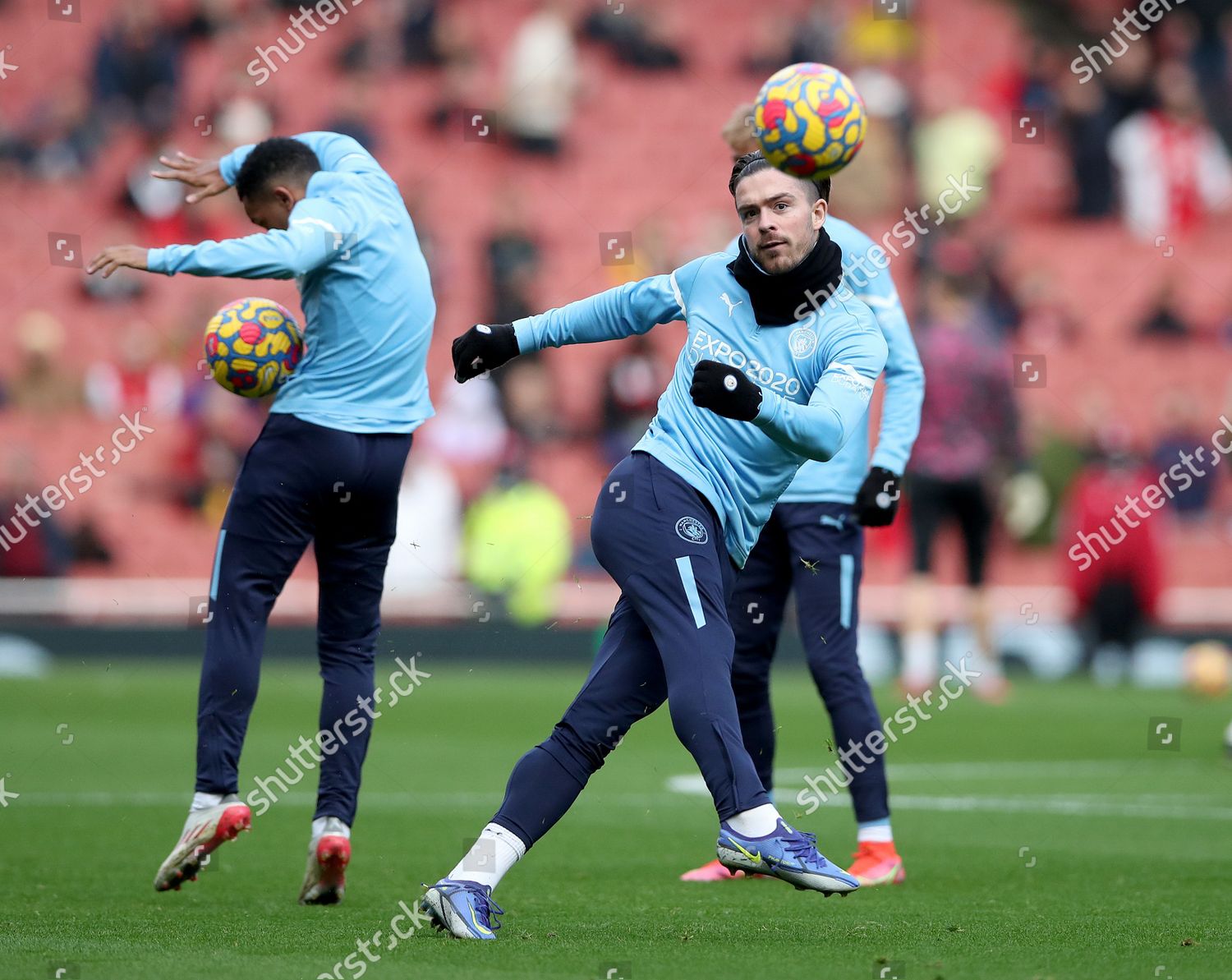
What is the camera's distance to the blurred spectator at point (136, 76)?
2212cm

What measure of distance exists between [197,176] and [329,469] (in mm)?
Answer: 1352

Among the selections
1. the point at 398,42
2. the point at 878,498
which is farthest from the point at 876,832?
the point at 398,42

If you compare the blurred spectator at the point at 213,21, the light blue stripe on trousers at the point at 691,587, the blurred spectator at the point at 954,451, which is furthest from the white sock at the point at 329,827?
the blurred spectator at the point at 213,21

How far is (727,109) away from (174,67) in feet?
22.5

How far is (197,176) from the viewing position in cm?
703

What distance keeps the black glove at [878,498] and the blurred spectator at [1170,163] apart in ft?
59.8

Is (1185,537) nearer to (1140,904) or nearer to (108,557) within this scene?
(108,557)

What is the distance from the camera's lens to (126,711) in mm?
13906

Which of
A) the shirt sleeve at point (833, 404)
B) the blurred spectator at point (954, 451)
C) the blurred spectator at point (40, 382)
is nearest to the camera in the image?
the shirt sleeve at point (833, 404)

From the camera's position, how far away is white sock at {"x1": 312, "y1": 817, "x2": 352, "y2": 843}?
6.27 m

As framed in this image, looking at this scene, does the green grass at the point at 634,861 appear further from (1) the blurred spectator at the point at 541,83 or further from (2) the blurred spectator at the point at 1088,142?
(2) the blurred spectator at the point at 1088,142

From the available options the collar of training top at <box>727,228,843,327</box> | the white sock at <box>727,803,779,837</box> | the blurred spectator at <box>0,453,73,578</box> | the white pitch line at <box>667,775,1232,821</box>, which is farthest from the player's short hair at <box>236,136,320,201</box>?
the blurred spectator at <box>0,453,73,578</box>

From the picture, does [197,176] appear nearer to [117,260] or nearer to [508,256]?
[117,260]

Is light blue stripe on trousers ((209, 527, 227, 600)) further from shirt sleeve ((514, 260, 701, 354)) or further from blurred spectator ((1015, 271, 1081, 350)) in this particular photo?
blurred spectator ((1015, 271, 1081, 350))
